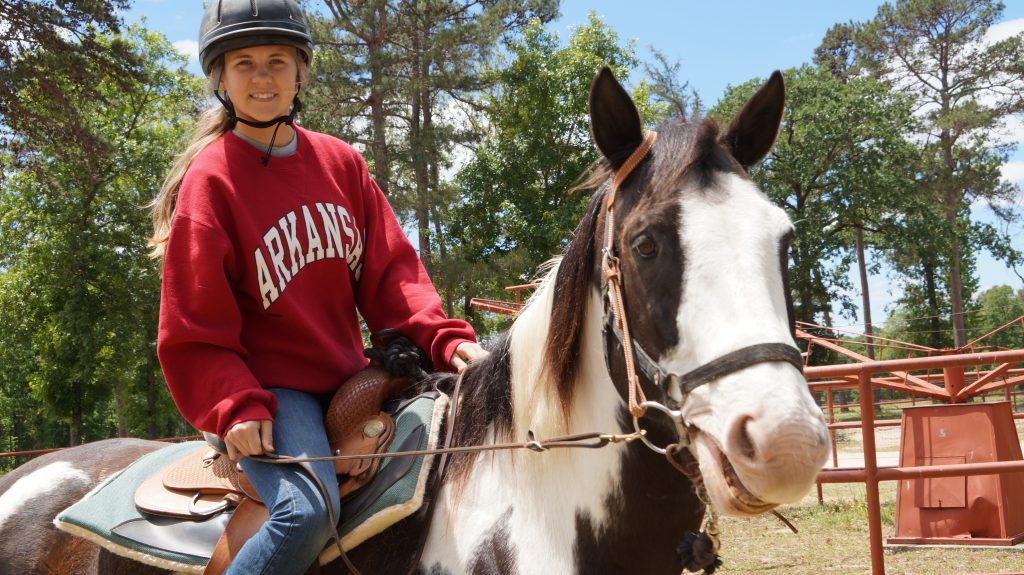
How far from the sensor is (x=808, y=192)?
1266 inches

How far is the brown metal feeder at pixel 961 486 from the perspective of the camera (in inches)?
272

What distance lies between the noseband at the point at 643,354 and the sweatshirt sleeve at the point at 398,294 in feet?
2.70

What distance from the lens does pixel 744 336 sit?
4.72 ft

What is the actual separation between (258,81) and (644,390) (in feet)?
5.06

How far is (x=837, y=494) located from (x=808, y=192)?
78.8 feet

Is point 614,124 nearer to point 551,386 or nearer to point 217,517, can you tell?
point 551,386

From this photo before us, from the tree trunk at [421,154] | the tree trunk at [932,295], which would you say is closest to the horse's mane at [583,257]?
the tree trunk at [421,154]

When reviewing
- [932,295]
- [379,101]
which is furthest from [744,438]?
[932,295]

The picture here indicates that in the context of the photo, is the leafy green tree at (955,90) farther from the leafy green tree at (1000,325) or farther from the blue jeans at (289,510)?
the blue jeans at (289,510)

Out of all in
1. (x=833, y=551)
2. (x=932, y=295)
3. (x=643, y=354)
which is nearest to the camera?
(x=643, y=354)

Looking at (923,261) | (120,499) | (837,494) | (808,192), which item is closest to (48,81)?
(120,499)

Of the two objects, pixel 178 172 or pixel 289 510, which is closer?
pixel 289 510

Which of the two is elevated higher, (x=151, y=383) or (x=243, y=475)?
(x=151, y=383)

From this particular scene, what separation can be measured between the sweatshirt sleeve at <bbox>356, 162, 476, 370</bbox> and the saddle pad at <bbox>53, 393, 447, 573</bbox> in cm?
25
